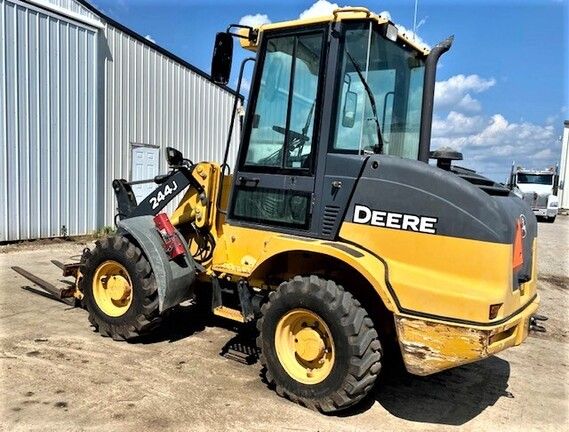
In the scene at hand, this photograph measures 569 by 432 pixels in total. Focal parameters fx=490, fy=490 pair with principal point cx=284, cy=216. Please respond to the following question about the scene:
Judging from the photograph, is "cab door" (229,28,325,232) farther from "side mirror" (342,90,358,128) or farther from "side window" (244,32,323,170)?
"side mirror" (342,90,358,128)

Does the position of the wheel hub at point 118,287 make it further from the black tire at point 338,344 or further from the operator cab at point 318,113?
the black tire at point 338,344

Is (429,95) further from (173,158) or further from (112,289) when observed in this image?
(112,289)

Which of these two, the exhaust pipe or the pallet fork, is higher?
the exhaust pipe

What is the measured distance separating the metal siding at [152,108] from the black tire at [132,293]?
6599mm

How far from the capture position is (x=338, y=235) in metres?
3.69

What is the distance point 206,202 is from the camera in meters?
4.71

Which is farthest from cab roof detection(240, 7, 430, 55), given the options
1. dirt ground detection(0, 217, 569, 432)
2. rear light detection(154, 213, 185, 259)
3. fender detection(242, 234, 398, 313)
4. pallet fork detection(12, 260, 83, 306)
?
pallet fork detection(12, 260, 83, 306)

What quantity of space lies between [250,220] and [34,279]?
3.35 m

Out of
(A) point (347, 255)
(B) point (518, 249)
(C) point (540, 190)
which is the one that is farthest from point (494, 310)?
(C) point (540, 190)

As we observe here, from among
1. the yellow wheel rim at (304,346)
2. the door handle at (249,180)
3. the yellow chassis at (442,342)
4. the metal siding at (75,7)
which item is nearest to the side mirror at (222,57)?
the door handle at (249,180)

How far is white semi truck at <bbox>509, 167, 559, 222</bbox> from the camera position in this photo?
76.6 ft

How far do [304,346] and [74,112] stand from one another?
9024 millimetres

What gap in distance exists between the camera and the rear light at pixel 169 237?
14.8ft

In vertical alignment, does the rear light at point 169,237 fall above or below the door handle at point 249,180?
below
